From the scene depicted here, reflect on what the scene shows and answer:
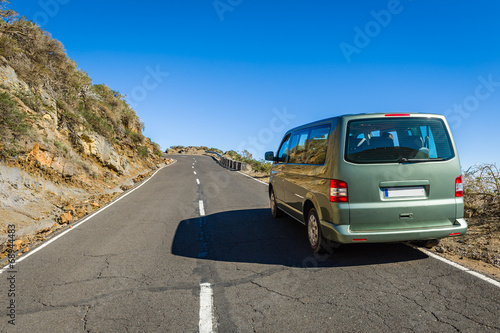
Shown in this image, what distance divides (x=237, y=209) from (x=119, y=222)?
3225 mm

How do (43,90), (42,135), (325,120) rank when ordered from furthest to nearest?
(43,90), (42,135), (325,120)

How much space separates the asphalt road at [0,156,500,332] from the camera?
305 centimetres

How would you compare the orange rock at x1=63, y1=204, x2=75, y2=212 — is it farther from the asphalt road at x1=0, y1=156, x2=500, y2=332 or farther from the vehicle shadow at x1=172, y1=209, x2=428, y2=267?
the vehicle shadow at x1=172, y1=209, x2=428, y2=267

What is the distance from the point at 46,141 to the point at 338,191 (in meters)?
12.2

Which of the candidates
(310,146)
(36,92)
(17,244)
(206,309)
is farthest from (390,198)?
(36,92)

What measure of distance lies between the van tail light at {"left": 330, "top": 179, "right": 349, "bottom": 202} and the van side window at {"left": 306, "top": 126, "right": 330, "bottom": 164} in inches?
19.9

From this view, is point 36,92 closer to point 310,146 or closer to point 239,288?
point 310,146

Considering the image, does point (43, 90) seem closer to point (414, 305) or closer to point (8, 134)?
point (8, 134)

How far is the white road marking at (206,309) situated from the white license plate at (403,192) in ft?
8.72

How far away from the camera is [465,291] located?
3.52 meters

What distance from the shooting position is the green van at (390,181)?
4203 millimetres

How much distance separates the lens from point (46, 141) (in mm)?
12109

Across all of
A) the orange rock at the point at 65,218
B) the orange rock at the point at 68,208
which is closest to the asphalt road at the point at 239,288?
the orange rock at the point at 65,218

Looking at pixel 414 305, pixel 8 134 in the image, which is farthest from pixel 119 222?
pixel 414 305
